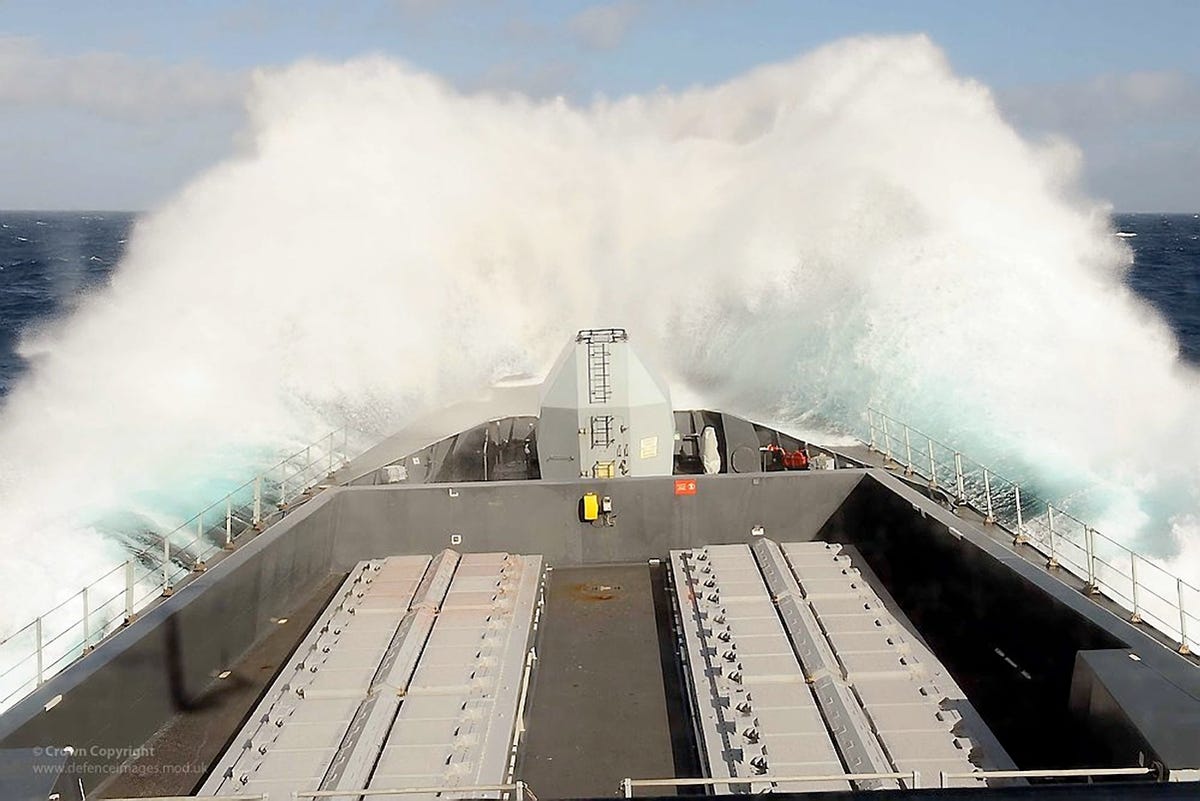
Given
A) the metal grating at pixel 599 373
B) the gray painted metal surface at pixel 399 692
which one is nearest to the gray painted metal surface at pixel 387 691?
the gray painted metal surface at pixel 399 692

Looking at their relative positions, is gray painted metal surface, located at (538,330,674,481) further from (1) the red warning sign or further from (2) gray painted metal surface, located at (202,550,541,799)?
(2) gray painted metal surface, located at (202,550,541,799)

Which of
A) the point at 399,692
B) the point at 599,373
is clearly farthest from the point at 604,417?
the point at 399,692

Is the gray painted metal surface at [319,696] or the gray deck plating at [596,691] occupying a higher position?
the gray painted metal surface at [319,696]

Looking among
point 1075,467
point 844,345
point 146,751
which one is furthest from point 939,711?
point 844,345

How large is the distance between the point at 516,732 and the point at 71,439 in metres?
23.4

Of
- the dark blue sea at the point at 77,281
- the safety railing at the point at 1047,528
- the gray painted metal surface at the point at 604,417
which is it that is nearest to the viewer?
the gray painted metal surface at the point at 604,417

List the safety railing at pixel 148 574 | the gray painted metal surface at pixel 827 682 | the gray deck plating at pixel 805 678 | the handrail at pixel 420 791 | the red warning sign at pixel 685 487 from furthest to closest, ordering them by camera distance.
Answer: the red warning sign at pixel 685 487
the safety railing at pixel 148 574
the gray deck plating at pixel 805 678
the gray painted metal surface at pixel 827 682
the handrail at pixel 420 791

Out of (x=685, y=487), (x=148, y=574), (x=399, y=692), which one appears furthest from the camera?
(x=685, y=487)

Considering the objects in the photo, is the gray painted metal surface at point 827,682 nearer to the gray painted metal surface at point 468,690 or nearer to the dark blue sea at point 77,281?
the gray painted metal surface at point 468,690

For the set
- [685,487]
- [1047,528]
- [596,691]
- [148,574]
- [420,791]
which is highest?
[685,487]

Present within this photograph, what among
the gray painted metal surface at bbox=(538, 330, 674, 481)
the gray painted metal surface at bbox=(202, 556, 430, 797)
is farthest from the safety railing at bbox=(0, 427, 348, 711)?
the gray painted metal surface at bbox=(538, 330, 674, 481)

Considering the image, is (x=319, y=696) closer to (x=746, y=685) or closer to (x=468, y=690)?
(x=468, y=690)

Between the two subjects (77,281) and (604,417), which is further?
(77,281)

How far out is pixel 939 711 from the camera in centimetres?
678
